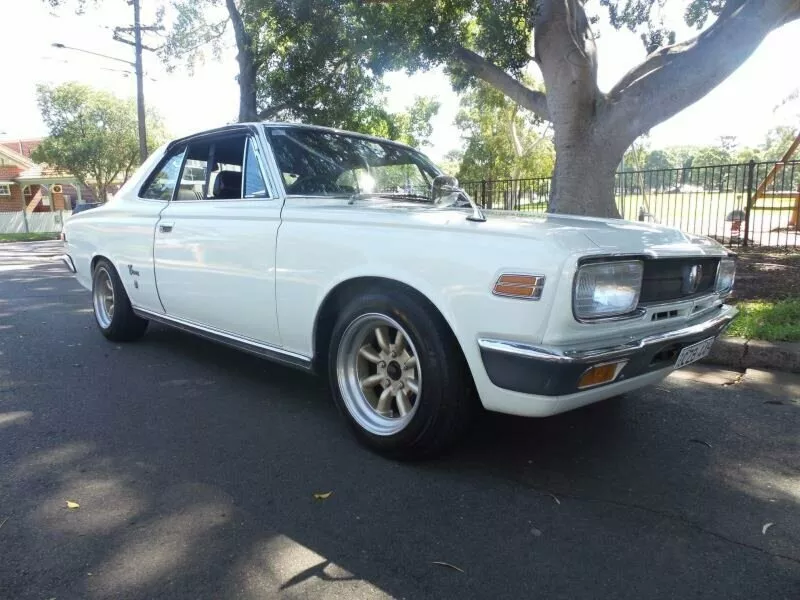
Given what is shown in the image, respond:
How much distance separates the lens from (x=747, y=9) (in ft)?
22.8

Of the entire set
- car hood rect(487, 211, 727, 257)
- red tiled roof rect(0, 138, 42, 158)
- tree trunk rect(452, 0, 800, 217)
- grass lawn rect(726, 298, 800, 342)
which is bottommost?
grass lawn rect(726, 298, 800, 342)

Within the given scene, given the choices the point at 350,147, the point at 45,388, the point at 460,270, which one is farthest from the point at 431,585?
the point at 45,388

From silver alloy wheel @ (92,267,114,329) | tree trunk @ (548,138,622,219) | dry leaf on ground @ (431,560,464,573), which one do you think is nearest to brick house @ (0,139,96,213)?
silver alloy wheel @ (92,267,114,329)

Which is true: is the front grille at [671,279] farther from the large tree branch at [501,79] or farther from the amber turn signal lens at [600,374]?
the large tree branch at [501,79]

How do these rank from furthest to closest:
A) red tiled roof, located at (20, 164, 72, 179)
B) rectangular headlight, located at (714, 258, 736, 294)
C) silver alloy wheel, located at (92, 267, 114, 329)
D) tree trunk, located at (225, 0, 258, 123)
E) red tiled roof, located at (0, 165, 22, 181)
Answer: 1. red tiled roof, located at (0, 165, 22, 181)
2. red tiled roof, located at (20, 164, 72, 179)
3. tree trunk, located at (225, 0, 258, 123)
4. silver alloy wheel, located at (92, 267, 114, 329)
5. rectangular headlight, located at (714, 258, 736, 294)

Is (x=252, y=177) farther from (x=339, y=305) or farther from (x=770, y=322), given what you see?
(x=770, y=322)

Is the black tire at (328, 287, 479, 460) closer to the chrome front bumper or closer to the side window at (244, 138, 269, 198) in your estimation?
the chrome front bumper

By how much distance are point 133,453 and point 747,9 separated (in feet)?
25.9

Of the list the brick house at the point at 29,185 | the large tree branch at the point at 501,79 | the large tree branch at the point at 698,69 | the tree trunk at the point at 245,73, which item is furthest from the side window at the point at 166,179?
the brick house at the point at 29,185

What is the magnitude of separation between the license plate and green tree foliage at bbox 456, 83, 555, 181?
28.7 meters

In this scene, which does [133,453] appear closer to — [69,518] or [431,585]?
[69,518]

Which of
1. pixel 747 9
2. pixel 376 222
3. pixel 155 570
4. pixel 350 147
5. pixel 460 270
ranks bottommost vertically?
pixel 155 570

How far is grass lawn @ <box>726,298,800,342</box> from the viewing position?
15.4ft

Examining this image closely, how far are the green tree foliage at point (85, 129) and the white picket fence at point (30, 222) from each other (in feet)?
9.22
